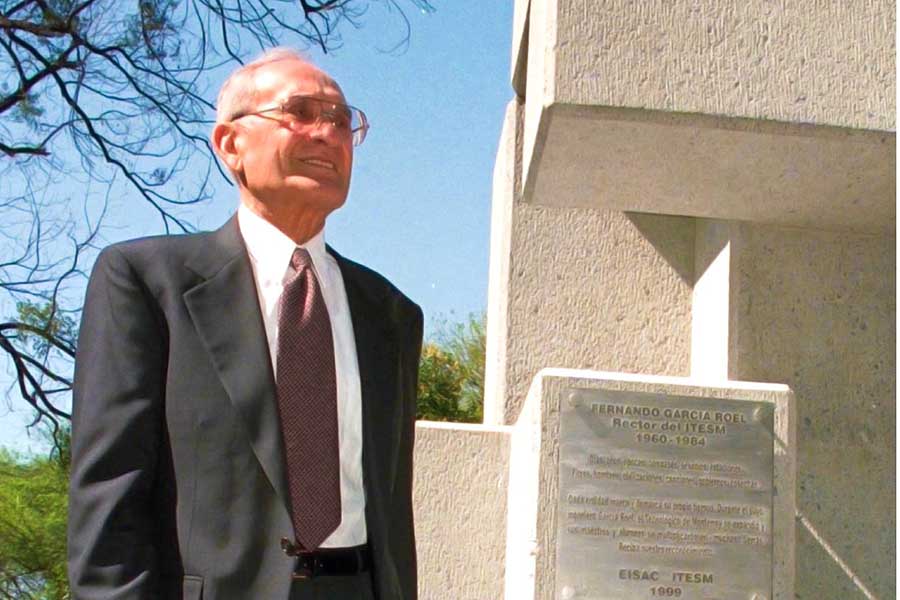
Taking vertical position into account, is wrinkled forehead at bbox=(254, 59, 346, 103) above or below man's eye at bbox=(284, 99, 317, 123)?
above

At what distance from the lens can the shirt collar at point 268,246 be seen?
2.48 metres

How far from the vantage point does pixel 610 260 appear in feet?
17.5

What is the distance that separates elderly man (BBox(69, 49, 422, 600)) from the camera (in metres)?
2.19

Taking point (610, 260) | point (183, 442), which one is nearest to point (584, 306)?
point (610, 260)

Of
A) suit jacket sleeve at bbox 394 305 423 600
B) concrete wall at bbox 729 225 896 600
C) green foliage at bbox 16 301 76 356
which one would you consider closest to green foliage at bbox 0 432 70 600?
green foliage at bbox 16 301 76 356

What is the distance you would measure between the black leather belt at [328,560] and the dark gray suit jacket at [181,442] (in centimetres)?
2

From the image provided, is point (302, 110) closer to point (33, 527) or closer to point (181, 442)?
point (181, 442)

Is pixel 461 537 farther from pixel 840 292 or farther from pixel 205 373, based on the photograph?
pixel 205 373

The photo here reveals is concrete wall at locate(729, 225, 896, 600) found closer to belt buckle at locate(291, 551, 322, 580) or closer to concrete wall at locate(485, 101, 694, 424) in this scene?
concrete wall at locate(485, 101, 694, 424)

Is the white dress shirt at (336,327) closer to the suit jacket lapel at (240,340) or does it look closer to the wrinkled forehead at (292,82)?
the suit jacket lapel at (240,340)

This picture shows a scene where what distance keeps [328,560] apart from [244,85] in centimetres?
97

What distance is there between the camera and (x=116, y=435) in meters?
2.20

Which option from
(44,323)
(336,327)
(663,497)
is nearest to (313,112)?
(336,327)

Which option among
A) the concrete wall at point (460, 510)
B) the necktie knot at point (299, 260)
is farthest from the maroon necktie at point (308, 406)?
the concrete wall at point (460, 510)
